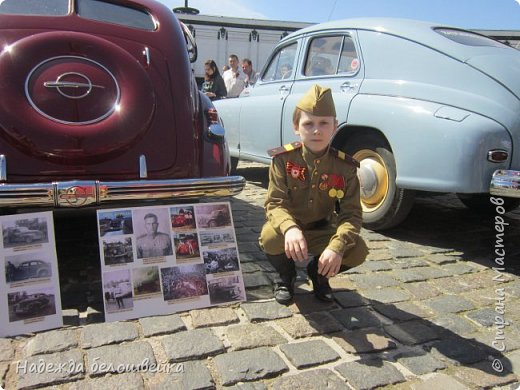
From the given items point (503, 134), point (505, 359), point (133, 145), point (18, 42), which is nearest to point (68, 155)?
point (133, 145)

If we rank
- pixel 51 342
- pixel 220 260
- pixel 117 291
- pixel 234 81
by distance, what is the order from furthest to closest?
1. pixel 234 81
2. pixel 220 260
3. pixel 117 291
4. pixel 51 342

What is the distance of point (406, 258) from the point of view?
3236 mm

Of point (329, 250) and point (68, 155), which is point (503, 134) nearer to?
point (329, 250)

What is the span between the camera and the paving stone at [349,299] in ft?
8.06

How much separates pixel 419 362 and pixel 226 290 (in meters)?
0.96

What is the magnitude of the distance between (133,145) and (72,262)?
0.86 meters

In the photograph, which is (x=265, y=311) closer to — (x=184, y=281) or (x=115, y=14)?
(x=184, y=281)

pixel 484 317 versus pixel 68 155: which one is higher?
pixel 68 155

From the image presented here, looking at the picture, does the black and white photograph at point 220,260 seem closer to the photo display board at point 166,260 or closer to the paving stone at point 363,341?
the photo display board at point 166,260

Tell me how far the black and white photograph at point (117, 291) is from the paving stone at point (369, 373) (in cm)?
100

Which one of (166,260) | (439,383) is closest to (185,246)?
(166,260)

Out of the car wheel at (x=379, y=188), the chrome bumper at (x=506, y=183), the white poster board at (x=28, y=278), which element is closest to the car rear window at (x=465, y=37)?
the car wheel at (x=379, y=188)

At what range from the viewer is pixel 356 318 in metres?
2.30

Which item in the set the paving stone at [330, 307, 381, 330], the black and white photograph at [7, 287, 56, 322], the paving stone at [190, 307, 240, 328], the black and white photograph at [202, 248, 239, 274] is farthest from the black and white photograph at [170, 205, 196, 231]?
the paving stone at [330, 307, 381, 330]
